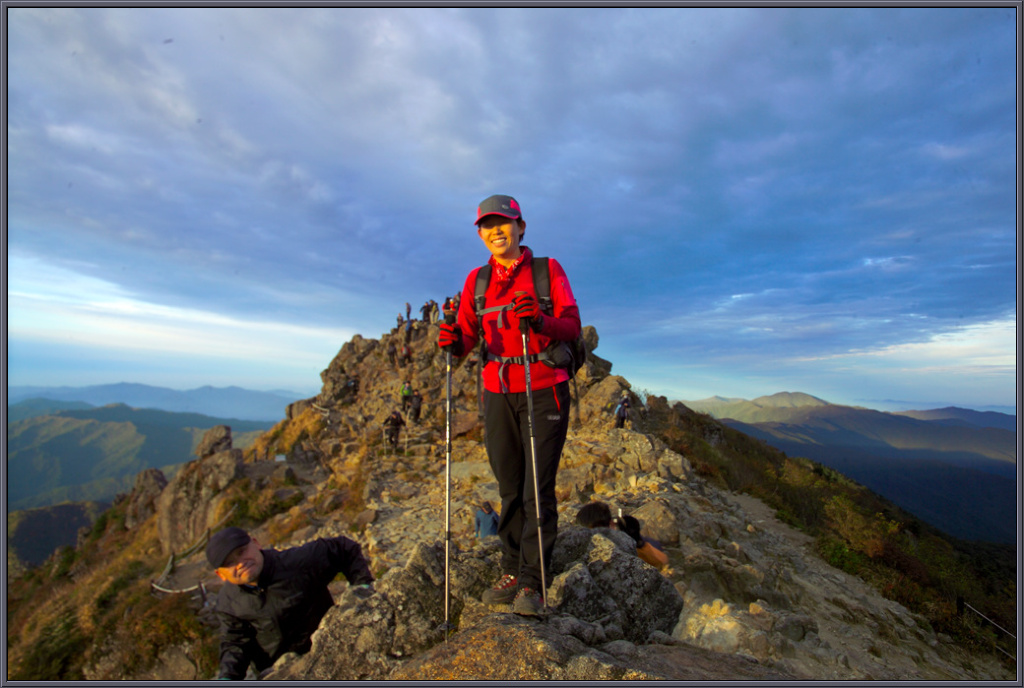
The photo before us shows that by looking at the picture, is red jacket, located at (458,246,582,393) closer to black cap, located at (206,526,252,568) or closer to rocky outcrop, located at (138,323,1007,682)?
rocky outcrop, located at (138,323,1007,682)

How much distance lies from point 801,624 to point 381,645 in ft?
20.0

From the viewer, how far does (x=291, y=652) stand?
3984mm

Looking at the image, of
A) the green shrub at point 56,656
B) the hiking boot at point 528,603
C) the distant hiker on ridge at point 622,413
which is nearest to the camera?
the hiking boot at point 528,603

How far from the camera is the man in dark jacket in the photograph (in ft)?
13.2

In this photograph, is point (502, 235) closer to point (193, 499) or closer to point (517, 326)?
point (517, 326)

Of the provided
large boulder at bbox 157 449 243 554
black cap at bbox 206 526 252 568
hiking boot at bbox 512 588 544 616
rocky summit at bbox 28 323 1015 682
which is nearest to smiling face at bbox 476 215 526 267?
rocky summit at bbox 28 323 1015 682

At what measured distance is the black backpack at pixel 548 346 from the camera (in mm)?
3867

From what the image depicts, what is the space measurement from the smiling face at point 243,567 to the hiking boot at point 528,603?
2.78 meters

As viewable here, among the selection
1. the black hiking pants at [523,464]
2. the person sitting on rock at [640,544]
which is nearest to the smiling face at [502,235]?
the black hiking pants at [523,464]

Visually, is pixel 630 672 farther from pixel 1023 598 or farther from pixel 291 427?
pixel 291 427

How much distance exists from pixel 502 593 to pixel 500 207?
11.6 feet

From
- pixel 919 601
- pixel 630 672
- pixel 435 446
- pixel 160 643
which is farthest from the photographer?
pixel 435 446

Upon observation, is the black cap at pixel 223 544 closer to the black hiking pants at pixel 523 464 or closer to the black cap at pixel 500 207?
the black hiking pants at pixel 523 464

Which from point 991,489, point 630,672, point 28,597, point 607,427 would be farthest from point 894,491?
point 28,597
